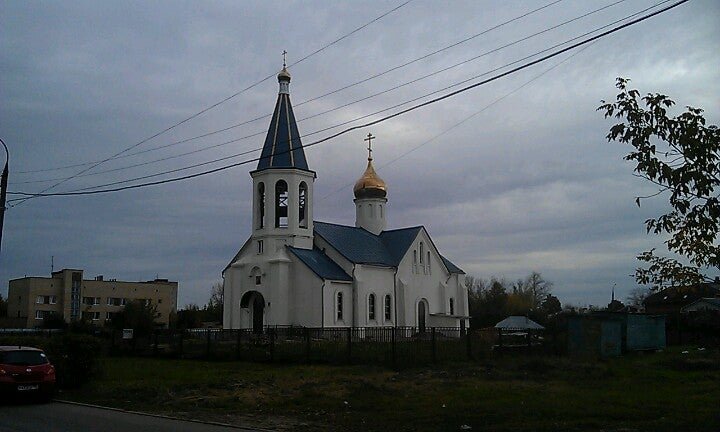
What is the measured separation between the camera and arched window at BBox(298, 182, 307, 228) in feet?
145

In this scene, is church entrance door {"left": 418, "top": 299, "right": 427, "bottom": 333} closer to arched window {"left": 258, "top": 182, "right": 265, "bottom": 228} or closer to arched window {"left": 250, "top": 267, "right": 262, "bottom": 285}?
Result: arched window {"left": 250, "top": 267, "right": 262, "bottom": 285}

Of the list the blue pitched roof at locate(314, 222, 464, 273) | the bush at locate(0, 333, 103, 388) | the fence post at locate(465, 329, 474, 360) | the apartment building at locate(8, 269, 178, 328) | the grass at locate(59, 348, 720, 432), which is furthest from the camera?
the apartment building at locate(8, 269, 178, 328)

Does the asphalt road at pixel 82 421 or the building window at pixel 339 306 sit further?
the building window at pixel 339 306

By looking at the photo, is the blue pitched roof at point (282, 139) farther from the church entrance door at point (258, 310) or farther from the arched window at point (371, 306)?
the arched window at point (371, 306)

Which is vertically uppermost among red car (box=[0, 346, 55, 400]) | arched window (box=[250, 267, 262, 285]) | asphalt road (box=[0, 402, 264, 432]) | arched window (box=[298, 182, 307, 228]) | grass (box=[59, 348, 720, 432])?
arched window (box=[298, 182, 307, 228])

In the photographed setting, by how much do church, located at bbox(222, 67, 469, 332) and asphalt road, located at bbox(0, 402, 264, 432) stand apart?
24513 mm

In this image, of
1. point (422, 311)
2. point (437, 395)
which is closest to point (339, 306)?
point (422, 311)

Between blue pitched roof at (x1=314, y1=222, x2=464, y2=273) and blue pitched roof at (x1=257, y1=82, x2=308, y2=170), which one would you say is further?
blue pitched roof at (x1=314, y1=222, x2=464, y2=273)

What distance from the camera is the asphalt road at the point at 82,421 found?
44.5 feet

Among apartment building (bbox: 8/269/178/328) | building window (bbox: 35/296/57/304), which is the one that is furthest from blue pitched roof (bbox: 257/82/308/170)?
building window (bbox: 35/296/57/304)

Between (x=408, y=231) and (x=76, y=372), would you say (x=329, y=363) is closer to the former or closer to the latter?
(x=76, y=372)

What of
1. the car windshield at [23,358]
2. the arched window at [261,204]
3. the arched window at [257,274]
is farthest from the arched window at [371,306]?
the car windshield at [23,358]

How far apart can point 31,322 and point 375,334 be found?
6062cm

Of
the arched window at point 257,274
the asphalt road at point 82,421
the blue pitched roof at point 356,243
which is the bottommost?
the asphalt road at point 82,421
